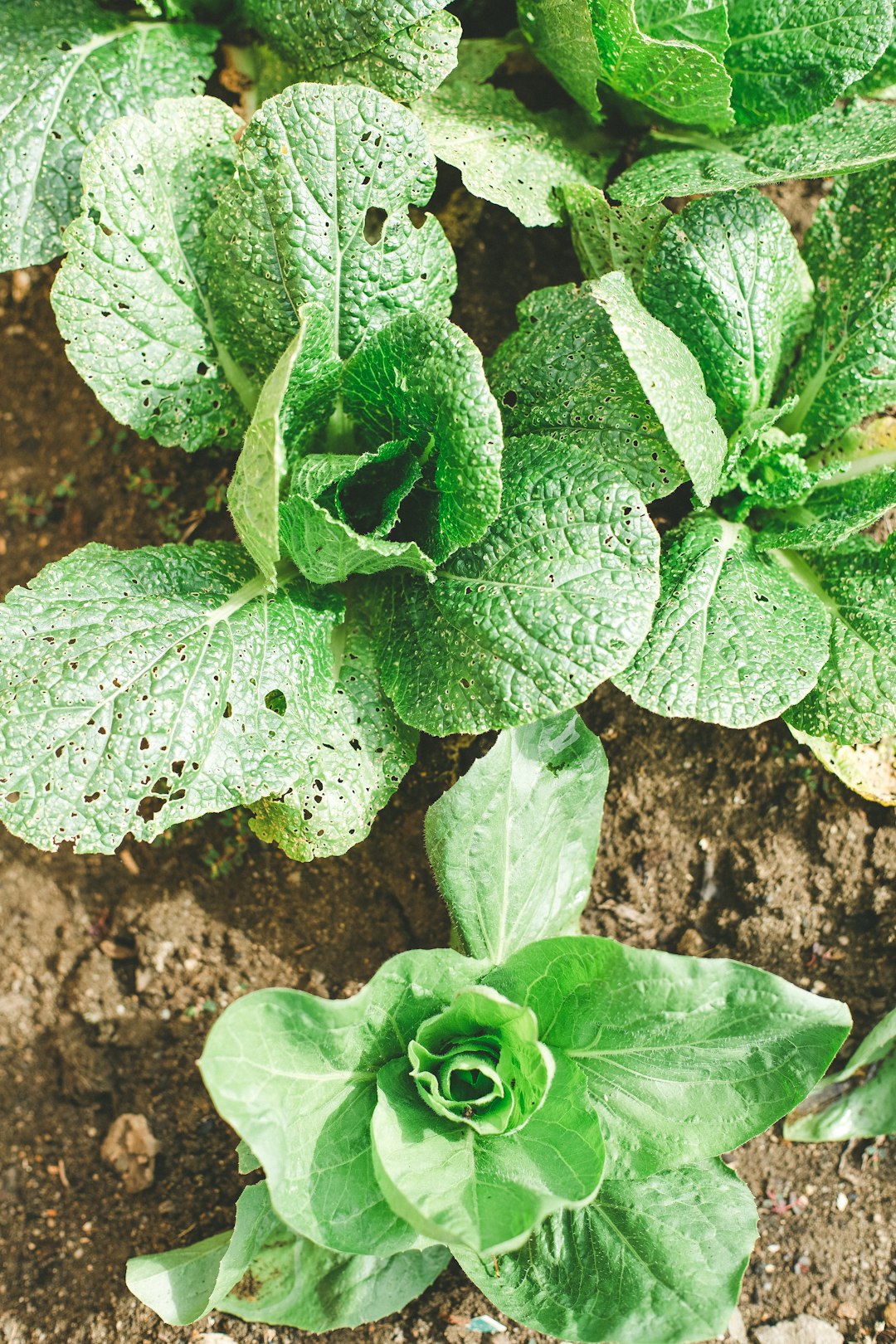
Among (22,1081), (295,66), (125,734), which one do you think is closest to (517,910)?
(125,734)

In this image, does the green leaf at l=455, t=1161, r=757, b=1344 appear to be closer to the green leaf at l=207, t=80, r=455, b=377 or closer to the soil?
the soil

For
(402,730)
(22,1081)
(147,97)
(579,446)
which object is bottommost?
(22,1081)

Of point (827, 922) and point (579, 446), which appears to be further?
point (827, 922)

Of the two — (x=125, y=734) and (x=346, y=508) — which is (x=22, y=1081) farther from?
(x=346, y=508)

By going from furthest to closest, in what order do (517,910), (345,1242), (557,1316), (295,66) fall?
(295,66) < (517,910) < (557,1316) < (345,1242)

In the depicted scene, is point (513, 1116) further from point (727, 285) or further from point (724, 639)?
point (727, 285)

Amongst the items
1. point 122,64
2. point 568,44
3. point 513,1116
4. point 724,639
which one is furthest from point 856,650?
point 122,64

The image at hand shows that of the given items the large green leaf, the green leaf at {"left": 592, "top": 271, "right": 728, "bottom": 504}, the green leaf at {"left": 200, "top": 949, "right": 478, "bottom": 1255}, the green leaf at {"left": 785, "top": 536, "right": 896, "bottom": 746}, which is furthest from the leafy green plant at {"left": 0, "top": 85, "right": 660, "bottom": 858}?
the large green leaf

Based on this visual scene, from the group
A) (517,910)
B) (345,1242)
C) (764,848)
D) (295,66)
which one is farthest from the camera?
(764,848)
